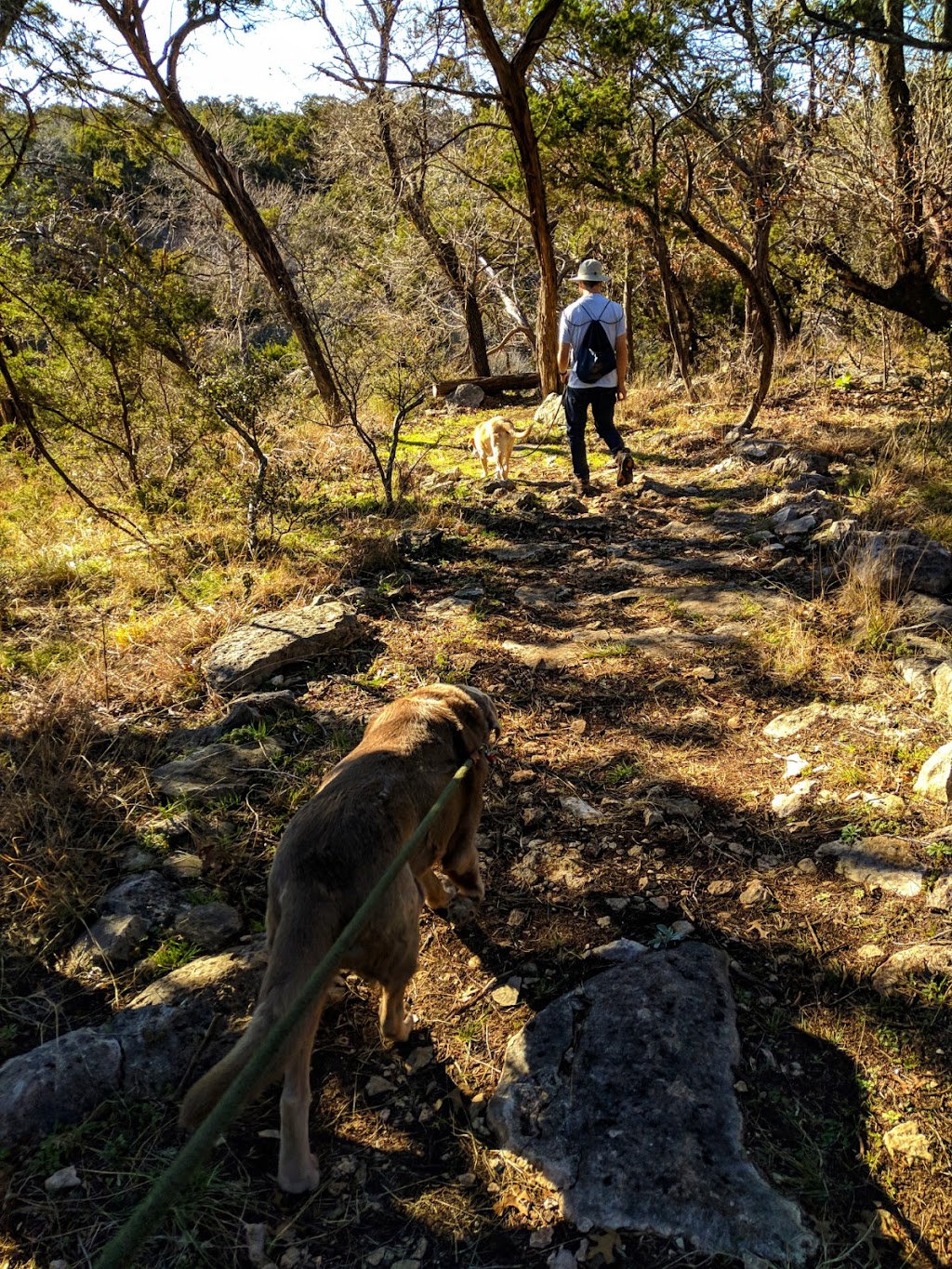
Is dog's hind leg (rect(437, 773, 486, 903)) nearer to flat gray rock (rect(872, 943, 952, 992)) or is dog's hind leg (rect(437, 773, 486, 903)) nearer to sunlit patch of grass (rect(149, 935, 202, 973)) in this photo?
sunlit patch of grass (rect(149, 935, 202, 973))

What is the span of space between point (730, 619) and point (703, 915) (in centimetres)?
294

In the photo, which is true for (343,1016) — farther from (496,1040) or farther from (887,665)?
(887,665)

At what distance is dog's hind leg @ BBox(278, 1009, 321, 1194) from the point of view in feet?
7.50

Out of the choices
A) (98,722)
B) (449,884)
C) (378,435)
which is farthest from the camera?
(378,435)

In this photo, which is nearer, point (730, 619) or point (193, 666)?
point (193, 666)

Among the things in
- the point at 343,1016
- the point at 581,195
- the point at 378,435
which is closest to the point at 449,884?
the point at 343,1016

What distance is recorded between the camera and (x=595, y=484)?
9188 mm

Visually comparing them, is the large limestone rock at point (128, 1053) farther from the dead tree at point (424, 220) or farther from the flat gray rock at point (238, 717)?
the dead tree at point (424, 220)

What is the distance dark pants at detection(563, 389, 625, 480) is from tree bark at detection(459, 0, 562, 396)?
13.9ft

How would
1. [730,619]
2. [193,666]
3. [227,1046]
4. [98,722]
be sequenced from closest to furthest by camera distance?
[227,1046] → [98,722] → [193,666] → [730,619]

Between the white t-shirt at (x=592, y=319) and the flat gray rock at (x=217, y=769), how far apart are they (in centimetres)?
607

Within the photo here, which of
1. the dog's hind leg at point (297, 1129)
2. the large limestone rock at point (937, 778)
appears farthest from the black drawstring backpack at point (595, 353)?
the dog's hind leg at point (297, 1129)

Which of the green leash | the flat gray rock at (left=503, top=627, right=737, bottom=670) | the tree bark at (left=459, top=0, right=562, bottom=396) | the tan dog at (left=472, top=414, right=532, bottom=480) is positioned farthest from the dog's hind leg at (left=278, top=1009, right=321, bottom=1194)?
the tree bark at (left=459, top=0, right=562, bottom=396)

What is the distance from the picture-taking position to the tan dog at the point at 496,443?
385 inches
